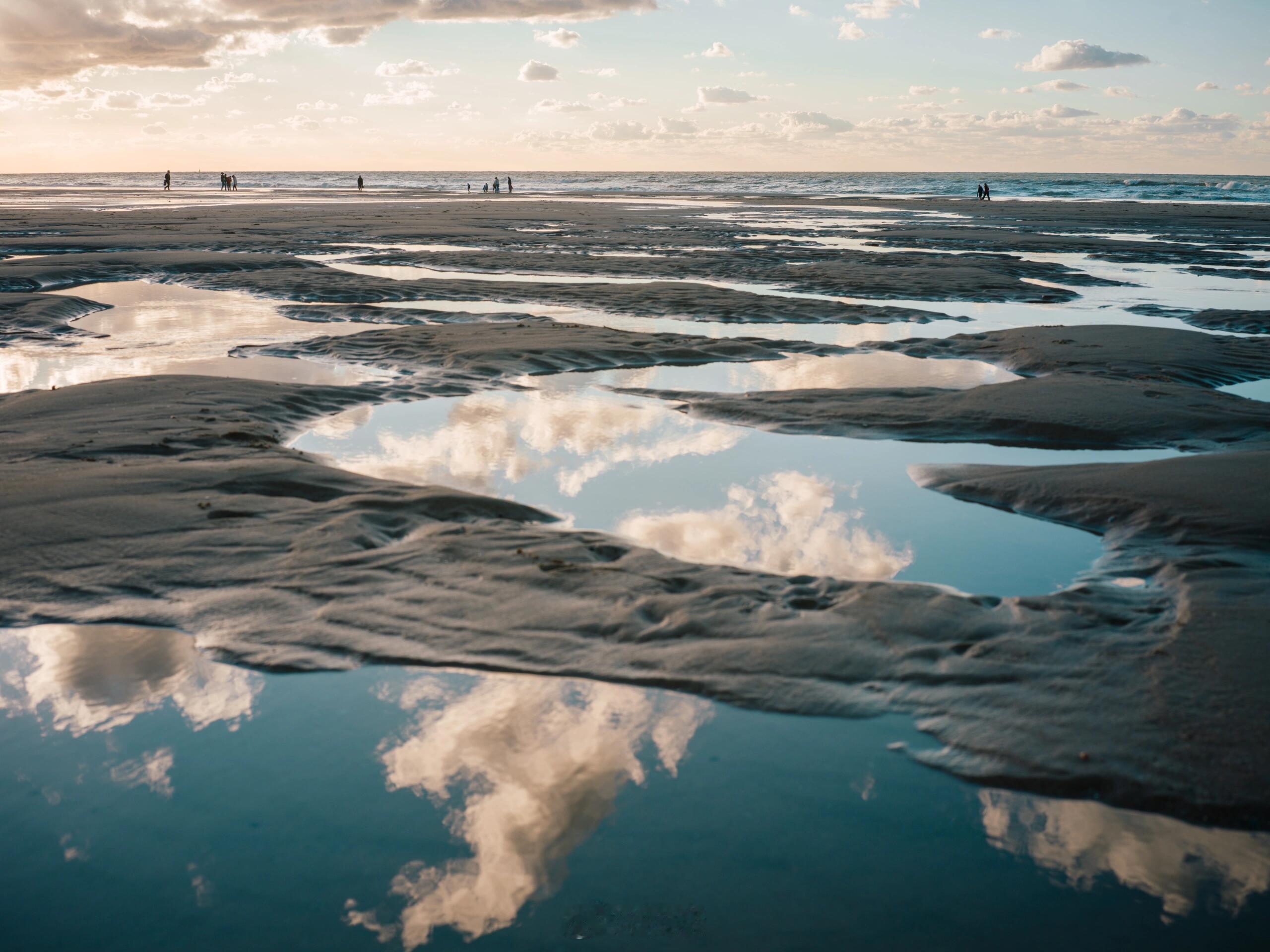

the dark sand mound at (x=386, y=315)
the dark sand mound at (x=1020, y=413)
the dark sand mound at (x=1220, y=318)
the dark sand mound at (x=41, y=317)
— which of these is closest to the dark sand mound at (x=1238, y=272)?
the dark sand mound at (x=1220, y=318)

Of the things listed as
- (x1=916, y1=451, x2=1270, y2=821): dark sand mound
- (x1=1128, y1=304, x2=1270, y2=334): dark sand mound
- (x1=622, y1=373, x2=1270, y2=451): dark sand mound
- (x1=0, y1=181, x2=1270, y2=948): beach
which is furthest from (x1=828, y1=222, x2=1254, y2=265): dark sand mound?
(x1=916, y1=451, x2=1270, y2=821): dark sand mound

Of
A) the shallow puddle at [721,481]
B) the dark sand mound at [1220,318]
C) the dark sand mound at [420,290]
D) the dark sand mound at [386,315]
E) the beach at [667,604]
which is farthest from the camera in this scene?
the dark sand mound at [420,290]

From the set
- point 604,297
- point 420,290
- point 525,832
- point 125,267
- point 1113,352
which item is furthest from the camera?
point 125,267

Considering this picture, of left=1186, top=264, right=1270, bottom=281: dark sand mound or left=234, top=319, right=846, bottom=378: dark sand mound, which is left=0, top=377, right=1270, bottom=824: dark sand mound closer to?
left=234, top=319, right=846, bottom=378: dark sand mound

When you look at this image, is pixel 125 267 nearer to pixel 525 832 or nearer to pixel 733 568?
pixel 733 568

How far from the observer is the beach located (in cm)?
331

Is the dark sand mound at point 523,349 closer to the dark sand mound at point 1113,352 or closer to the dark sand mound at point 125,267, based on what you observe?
the dark sand mound at point 1113,352

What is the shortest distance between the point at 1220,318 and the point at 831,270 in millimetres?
8318

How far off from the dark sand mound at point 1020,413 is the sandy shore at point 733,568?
4 cm

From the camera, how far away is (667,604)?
4.99 meters

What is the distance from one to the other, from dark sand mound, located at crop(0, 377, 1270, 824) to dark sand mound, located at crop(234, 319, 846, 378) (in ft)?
16.0

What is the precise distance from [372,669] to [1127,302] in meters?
17.1

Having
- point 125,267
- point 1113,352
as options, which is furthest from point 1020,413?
point 125,267

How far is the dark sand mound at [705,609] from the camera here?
3.97m
